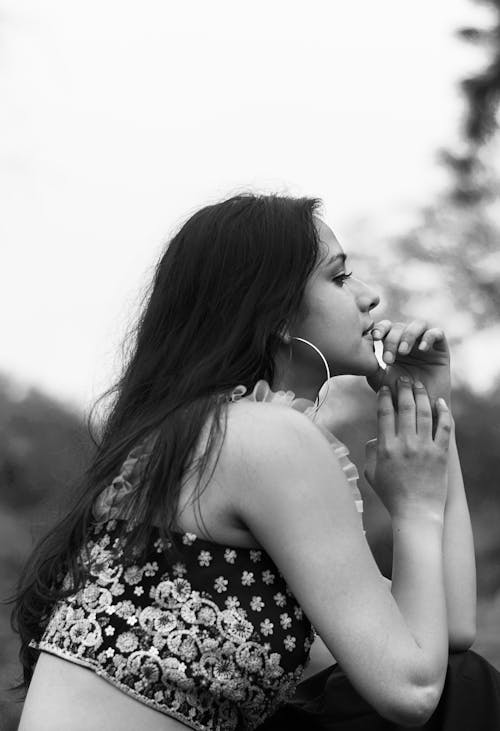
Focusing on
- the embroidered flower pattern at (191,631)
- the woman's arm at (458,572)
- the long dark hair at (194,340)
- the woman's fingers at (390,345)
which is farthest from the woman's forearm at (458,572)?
the long dark hair at (194,340)

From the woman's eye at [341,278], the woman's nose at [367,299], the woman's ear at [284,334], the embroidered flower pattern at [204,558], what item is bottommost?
the embroidered flower pattern at [204,558]

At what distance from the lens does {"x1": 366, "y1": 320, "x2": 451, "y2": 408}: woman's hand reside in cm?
A: 192

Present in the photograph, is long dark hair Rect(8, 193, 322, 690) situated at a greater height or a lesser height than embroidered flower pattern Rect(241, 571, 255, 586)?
greater

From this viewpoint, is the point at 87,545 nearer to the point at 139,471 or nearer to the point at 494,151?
the point at 139,471

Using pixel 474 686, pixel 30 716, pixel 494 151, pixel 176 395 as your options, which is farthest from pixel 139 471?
pixel 494 151

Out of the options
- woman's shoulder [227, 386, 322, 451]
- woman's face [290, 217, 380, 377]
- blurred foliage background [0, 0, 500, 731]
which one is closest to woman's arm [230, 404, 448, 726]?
woman's shoulder [227, 386, 322, 451]

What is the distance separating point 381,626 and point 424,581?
172mm

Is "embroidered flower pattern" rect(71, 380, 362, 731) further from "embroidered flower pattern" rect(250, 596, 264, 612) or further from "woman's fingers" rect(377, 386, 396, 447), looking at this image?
"woman's fingers" rect(377, 386, 396, 447)

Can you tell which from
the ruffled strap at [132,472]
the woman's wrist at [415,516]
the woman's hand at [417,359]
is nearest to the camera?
the ruffled strap at [132,472]

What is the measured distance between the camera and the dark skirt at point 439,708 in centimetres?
167

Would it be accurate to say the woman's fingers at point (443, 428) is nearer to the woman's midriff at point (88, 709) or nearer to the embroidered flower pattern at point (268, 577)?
the embroidered flower pattern at point (268, 577)

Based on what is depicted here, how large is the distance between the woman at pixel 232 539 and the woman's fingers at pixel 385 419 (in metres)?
0.07

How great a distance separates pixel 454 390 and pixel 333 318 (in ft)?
6.29

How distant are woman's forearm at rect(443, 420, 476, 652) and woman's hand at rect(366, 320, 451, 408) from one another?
19 centimetres
